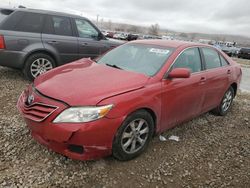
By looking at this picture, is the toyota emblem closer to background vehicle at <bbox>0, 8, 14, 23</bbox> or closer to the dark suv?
the dark suv

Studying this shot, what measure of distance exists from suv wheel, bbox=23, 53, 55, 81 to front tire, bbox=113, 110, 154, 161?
398 centimetres

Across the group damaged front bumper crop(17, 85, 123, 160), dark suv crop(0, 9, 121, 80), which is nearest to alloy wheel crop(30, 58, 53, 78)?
dark suv crop(0, 9, 121, 80)

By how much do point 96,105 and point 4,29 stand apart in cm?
418

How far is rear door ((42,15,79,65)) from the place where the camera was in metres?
6.71

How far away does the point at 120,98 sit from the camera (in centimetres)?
318

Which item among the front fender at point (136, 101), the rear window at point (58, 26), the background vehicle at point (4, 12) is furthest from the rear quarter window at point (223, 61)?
the background vehicle at point (4, 12)

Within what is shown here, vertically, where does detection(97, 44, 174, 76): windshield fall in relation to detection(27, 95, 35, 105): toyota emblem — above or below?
above

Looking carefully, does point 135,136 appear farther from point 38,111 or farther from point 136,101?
point 38,111

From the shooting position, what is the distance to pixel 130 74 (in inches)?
148

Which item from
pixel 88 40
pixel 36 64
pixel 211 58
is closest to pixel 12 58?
pixel 36 64

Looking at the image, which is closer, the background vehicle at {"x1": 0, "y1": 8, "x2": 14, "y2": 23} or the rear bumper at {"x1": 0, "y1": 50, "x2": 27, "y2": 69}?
the rear bumper at {"x1": 0, "y1": 50, "x2": 27, "y2": 69}

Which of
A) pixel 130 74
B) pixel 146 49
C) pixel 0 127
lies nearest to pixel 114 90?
pixel 130 74

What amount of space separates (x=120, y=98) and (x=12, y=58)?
4014 mm

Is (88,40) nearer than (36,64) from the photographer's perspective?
No
